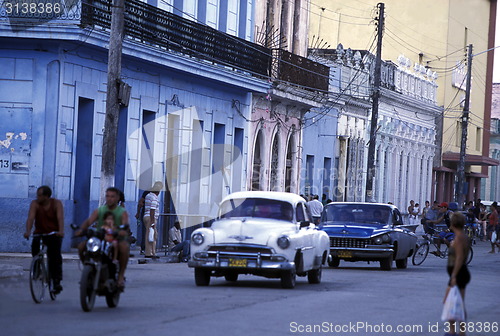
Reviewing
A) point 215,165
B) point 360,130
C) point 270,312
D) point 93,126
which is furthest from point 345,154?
point 270,312

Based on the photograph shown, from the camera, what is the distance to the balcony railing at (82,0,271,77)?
2731 centimetres

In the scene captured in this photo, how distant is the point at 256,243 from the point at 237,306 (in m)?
3.65

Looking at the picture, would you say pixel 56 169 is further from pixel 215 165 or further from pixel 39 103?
pixel 215 165

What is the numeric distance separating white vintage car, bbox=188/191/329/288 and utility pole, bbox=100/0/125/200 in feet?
15.0

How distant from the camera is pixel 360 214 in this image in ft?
93.7

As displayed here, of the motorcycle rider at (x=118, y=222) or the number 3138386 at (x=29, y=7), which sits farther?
the number 3138386 at (x=29, y=7)

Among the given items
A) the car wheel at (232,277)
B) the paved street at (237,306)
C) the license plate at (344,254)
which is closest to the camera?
the paved street at (237,306)

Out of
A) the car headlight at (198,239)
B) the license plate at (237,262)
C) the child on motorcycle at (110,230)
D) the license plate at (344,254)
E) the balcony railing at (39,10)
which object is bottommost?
the license plate at (344,254)

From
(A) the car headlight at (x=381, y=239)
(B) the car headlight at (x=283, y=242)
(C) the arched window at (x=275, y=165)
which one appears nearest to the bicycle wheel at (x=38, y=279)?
(B) the car headlight at (x=283, y=242)

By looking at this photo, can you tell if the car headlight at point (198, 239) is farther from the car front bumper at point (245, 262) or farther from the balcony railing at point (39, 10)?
the balcony railing at point (39, 10)

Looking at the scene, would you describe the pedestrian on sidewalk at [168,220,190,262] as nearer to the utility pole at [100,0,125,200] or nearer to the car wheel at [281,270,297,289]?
the utility pole at [100,0,125,200]

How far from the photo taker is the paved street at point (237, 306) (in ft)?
44.7

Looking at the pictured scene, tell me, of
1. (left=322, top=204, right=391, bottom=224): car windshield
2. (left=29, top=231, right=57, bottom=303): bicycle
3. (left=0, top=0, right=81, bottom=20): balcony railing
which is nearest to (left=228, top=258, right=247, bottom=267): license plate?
(left=29, top=231, right=57, bottom=303): bicycle

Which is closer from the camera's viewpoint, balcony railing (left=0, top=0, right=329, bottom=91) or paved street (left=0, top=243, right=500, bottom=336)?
paved street (left=0, top=243, right=500, bottom=336)
